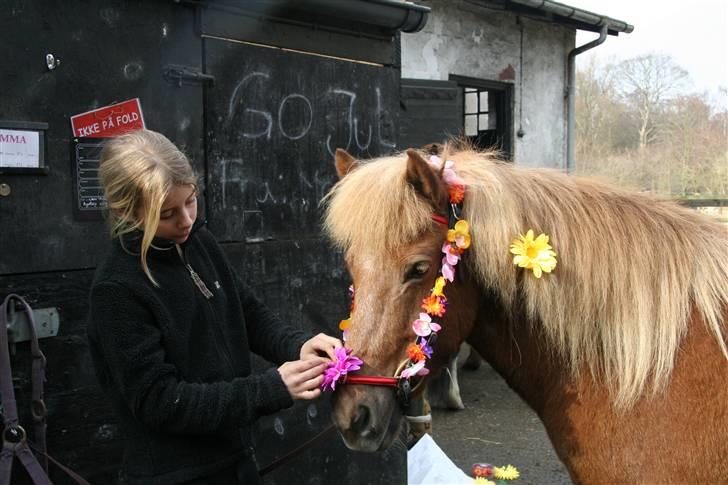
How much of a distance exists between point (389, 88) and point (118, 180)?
219 cm

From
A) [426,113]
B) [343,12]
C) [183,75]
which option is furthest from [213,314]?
[426,113]

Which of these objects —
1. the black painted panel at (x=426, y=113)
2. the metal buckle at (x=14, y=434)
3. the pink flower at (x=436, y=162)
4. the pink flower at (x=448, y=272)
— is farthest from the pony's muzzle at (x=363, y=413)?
the black painted panel at (x=426, y=113)

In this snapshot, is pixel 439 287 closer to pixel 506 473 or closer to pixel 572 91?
pixel 506 473

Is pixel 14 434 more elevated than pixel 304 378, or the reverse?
pixel 304 378

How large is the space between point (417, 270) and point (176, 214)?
753 mm

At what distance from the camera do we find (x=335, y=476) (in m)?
3.46

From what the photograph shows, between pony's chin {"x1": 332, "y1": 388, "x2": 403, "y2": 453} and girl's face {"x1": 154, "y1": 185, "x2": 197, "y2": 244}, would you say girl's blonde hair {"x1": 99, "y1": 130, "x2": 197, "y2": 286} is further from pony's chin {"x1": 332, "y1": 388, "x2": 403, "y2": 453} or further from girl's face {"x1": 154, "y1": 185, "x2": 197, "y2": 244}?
pony's chin {"x1": 332, "y1": 388, "x2": 403, "y2": 453}

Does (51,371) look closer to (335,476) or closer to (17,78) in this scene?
(17,78)

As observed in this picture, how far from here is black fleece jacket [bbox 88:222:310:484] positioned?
1698 millimetres

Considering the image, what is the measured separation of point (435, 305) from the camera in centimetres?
181

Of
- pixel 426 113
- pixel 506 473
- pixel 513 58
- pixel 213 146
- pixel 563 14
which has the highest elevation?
pixel 563 14

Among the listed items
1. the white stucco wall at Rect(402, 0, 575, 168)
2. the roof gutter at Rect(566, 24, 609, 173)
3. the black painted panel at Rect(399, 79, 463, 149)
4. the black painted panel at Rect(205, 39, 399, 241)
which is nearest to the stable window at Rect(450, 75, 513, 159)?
the white stucco wall at Rect(402, 0, 575, 168)

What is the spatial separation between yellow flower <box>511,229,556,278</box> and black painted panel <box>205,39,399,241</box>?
1.63 meters

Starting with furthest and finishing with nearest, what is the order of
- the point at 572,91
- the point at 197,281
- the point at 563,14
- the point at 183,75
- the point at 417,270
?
1. the point at 572,91
2. the point at 563,14
3. the point at 183,75
4. the point at 197,281
5. the point at 417,270
